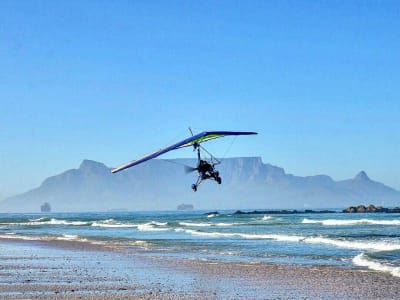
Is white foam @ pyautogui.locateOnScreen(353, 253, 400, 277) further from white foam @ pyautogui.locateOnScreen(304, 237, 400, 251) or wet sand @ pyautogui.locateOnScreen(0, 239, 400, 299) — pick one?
white foam @ pyautogui.locateOnScreen(304, 237, 400, 251)

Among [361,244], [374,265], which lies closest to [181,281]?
[374,265]

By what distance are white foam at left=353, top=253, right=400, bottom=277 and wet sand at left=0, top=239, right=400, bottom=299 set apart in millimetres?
426

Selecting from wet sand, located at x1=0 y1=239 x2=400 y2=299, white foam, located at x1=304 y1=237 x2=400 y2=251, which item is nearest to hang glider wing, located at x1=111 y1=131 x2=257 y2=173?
wet sand, located at x1=0 y1=239 x2=400 y2=299

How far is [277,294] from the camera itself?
14266 millimetres

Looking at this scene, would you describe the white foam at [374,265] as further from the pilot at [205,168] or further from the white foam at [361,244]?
the pilot at [205,168]

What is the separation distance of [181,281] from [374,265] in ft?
19.6

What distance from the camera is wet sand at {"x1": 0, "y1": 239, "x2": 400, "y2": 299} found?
14203mm

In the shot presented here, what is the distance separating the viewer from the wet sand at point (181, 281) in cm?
1420

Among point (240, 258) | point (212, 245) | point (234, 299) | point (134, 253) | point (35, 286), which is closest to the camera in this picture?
point (234, 299)

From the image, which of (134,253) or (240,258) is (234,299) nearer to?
(240,258)

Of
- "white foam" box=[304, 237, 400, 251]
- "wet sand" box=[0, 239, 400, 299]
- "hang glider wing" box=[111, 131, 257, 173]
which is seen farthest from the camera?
"white foam" box=[304, 237, 400, 251]

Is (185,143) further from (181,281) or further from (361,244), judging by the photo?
(361,244)

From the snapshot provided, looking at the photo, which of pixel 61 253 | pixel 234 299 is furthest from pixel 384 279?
pixel 61 253

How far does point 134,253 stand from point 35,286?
10931 millimetres
